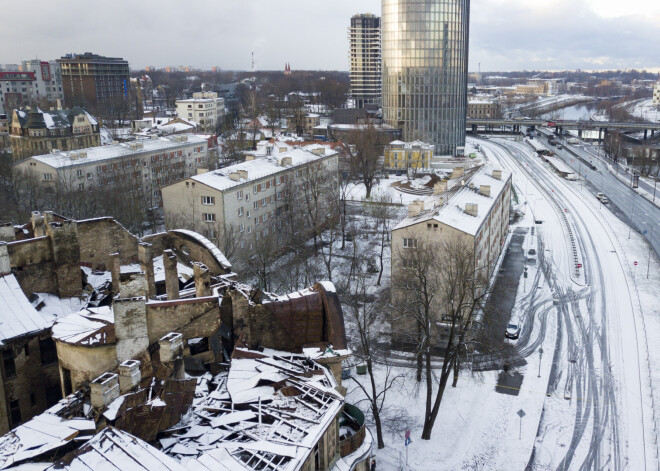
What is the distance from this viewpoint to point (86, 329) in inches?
843

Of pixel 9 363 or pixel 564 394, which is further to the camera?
pixel 564 394

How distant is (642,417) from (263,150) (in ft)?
213

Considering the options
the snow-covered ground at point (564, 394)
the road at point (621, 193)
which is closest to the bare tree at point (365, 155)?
the snow-covered ground at point (564, 394)

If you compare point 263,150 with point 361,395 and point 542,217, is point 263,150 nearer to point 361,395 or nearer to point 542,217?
point 542,217

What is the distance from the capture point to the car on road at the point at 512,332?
136 ft

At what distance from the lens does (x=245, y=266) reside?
5312 cm

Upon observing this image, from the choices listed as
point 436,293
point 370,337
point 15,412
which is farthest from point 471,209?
point 15,412

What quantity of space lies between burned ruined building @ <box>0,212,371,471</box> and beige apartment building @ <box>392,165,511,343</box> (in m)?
15.6

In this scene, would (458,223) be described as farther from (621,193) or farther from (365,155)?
(621,193)

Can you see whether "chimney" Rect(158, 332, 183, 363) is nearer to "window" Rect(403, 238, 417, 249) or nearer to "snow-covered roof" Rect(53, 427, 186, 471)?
"snow-covered roof" Rect(53, 427, 186, 471)

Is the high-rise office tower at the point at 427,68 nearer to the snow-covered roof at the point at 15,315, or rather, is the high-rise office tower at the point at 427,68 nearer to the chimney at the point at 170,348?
the snow-covered roof at the point at 15,315

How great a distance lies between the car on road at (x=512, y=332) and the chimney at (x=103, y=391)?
101 ft

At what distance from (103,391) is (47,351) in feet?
31.7

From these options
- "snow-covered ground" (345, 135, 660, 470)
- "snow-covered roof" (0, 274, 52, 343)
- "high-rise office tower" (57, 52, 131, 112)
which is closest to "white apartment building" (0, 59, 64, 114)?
"high-rise office tower" (57, 52, 131, 112)
